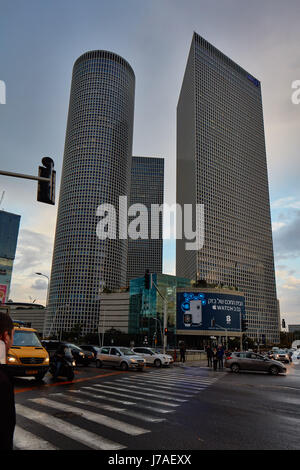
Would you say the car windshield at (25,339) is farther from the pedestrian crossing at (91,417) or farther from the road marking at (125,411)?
the road marking at (125,411)

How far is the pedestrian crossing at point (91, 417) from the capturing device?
19.1ft

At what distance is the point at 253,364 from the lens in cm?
2448

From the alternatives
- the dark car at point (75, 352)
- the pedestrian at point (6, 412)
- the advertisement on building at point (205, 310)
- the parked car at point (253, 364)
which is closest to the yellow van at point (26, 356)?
the dark car at point (75, 352)

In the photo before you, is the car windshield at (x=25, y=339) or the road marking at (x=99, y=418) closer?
the road marking at (x=99, y=418)

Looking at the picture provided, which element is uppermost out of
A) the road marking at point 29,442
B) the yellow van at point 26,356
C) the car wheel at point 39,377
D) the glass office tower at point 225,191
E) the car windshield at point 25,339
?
the glass office tower at point 225,191

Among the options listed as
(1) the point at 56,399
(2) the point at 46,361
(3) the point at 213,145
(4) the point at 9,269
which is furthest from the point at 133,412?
(3) the point at 213,145

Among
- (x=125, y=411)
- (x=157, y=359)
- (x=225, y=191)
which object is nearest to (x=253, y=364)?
(x=157, y=359)

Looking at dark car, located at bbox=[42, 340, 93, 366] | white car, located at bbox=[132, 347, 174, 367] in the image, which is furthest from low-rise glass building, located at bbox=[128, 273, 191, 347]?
dark car, located at bbox=[42, 340, 93, 366]

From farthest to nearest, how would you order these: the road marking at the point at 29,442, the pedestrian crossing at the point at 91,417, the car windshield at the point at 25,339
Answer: the car windshield at the point at 25,339
the pedestrian crossing at the point at 91,417
the road marking at the point at 29,442

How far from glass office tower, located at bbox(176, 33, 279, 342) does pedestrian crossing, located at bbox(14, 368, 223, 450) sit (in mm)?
Answer: 148610

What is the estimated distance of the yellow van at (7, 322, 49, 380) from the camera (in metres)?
12.1

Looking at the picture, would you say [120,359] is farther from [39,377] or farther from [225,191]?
[225,191]

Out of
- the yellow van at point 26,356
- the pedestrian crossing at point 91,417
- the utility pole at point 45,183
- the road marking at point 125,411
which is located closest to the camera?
the pedestrian crossing at point 91,417

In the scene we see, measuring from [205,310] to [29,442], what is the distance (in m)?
105
